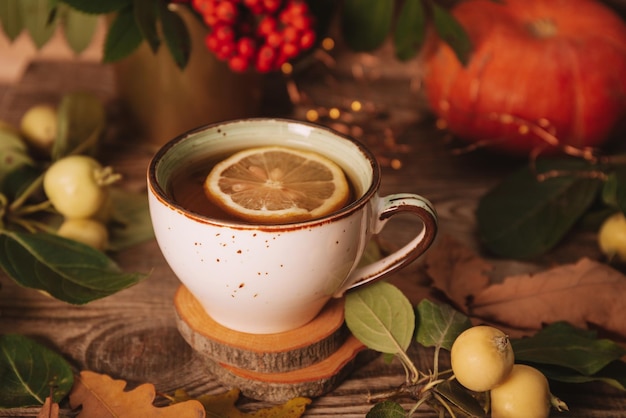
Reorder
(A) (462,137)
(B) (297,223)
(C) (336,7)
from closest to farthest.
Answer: (B) (297,223)
(C) (336,7)
(A) (462,137)

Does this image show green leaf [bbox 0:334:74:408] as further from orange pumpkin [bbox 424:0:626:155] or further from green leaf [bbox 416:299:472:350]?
orange pumpkin [bbox 424:0:626:155]

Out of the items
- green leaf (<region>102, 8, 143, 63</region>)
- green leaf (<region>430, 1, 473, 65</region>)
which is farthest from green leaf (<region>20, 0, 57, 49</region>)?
green leaf (<region>430, 1, 473, 65</region>)

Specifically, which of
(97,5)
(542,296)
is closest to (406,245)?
(542,296)

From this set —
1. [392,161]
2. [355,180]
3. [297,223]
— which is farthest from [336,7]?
[297,223]

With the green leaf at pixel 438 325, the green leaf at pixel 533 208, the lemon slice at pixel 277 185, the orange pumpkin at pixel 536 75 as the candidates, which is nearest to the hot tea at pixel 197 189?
the lemon slice at pixel 277 185

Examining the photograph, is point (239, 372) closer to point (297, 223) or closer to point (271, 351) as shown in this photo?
point (271, 351)
